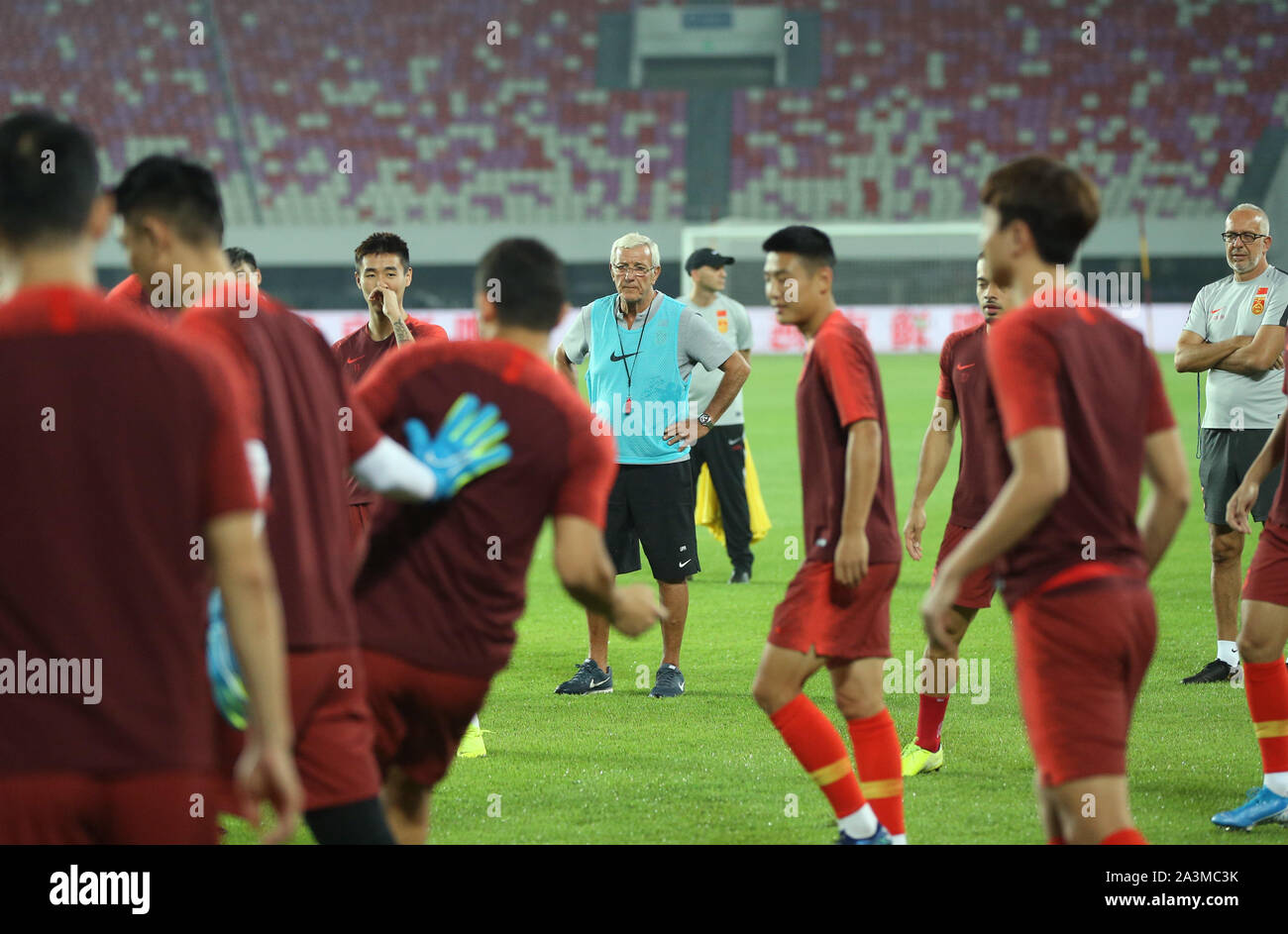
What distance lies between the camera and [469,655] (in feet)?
11.2

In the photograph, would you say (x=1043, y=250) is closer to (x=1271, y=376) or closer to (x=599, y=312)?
(x=599, y=312)

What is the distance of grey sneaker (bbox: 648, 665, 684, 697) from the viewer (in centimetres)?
744

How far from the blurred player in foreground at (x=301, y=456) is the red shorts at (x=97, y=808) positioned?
2.28ft

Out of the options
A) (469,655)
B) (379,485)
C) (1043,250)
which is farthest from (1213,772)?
(379,485)

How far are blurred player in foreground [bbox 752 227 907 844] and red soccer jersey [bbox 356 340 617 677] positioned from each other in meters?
1.34

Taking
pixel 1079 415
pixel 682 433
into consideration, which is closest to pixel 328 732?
pixel 1079 415

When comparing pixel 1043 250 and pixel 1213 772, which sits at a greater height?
pixel 1043 250

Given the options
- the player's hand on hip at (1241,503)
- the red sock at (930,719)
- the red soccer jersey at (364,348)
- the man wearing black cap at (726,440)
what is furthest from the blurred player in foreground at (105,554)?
the man wearing black cap at (726,440)

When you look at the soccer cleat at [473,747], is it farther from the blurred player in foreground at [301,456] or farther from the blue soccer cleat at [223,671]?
the blue soccer cleat at [223,671]

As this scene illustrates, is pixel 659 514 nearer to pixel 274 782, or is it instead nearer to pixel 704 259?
pixel 704 259

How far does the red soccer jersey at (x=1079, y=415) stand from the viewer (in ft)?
10.2

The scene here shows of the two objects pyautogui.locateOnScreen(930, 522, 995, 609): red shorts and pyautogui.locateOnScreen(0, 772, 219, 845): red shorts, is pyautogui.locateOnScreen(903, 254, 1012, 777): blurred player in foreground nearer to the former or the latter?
pyautogui.locateOnScreen(930, 522, 995, 609): red shorts
